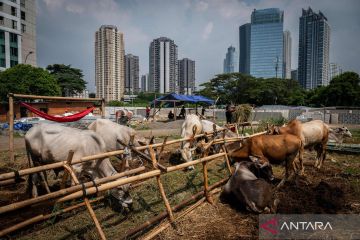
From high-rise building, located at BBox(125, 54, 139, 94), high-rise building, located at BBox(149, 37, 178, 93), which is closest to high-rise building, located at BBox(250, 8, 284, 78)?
high-rise building, located at BBox(149, 37, 178, 93)

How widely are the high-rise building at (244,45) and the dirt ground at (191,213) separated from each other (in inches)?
5939

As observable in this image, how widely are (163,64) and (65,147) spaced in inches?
3609

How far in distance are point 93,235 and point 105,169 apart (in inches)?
57.6

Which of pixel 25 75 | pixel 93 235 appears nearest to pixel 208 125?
pixel 93 235

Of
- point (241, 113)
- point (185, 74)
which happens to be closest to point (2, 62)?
point (241, 113)

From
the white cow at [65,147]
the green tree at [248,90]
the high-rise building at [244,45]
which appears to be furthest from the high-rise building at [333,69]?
the white cow at [65,147]

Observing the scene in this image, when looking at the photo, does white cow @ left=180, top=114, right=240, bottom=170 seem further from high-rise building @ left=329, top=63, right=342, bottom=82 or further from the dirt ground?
high-rise building @ left=329, top=63, right=342, bottom=82

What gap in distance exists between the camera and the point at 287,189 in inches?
258

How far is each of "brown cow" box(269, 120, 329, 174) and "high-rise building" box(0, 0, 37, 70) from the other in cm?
4778

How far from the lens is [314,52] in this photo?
105375 mm

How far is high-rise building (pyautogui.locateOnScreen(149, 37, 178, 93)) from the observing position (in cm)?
9256

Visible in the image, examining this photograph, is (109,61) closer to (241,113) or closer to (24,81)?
(24,81)

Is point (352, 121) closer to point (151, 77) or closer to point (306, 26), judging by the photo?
point (151, 77)

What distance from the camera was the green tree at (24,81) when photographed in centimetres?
3303
